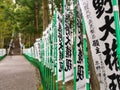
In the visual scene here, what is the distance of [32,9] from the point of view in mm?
38938

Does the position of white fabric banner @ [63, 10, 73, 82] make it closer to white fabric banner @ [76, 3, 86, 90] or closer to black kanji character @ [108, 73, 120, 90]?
white fabric banner @ [76, 3, 86, 90]

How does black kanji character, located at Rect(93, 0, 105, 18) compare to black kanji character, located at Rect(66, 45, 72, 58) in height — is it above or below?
above

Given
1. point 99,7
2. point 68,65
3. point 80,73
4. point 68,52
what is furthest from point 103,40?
point 68,52

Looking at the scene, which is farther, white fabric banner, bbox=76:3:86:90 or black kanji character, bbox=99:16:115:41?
white fabric banner, bbox=76:3:86:90

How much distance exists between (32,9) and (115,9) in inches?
1419

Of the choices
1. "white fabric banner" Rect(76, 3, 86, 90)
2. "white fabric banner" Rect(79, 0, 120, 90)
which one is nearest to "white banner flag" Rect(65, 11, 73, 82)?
"white fabric banner" Rect(76, 3, 86, 90)

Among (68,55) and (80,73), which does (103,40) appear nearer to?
(80,73)

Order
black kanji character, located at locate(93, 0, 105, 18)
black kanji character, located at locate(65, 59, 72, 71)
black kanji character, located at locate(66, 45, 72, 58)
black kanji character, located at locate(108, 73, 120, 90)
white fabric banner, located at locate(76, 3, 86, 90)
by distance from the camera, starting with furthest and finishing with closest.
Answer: black kanji character, located at locate(66, 45, 72, 58), black kanji character, located at locate(65, 59, 72, 71), white fabric banner, located at locate(76, 3, 86, 90), black kanji character, located at locate(93, 0, 105, 18), black kanji character, located at locate(108, 73, 120, 90)

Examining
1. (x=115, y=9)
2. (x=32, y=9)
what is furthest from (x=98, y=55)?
(x=32, y=9)

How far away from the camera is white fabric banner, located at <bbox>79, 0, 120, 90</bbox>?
3670mm

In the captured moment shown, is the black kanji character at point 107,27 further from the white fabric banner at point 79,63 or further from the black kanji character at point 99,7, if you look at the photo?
the white fabric banner at point 79,63

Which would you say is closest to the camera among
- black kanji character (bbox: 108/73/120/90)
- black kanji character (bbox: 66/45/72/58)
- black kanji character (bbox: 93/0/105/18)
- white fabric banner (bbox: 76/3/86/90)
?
black kanji character (bbox: 108/73/120/90)

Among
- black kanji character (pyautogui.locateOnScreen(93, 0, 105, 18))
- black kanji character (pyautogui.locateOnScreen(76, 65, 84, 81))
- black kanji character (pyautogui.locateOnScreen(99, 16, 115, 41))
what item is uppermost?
black kanji character (pyautogui.locateOnScreen(93, 0, 105, 18))

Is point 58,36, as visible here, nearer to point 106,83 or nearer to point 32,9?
point 106,83
